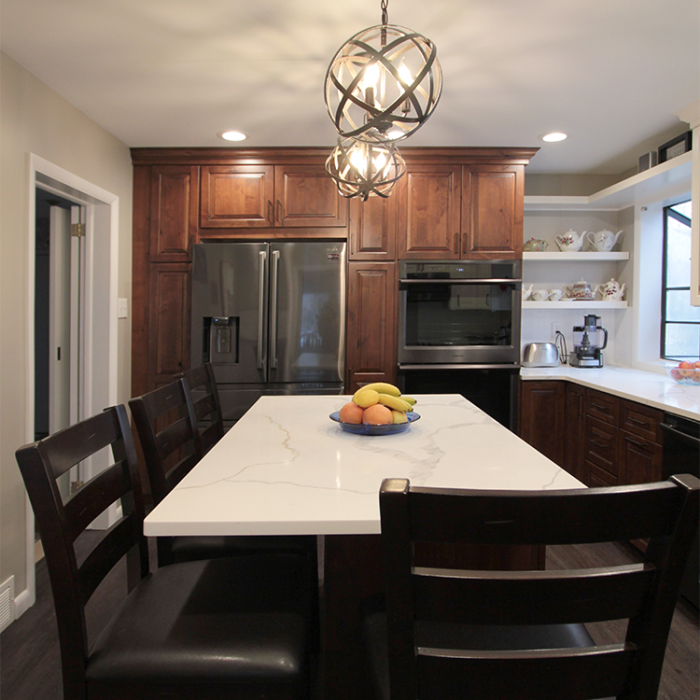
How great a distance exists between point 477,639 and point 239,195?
2.96 m

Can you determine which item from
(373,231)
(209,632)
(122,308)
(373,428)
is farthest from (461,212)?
(209,632)

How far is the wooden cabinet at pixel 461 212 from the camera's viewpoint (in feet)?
10.5

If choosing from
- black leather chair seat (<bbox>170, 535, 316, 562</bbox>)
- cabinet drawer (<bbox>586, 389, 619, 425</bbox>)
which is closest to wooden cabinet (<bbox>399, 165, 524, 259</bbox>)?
cabinet drawer (<bbox>586, 389, 619, 425</bbox>)

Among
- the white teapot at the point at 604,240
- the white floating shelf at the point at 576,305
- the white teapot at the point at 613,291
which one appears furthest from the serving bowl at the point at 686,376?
the white teapot at the point at 604,240

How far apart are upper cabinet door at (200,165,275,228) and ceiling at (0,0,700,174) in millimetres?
263

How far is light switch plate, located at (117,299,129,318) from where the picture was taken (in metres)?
3.07

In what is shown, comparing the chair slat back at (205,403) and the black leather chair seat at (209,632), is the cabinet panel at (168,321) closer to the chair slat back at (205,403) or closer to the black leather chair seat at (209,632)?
the chair slat back at (205,403)

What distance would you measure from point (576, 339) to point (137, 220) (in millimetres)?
3301

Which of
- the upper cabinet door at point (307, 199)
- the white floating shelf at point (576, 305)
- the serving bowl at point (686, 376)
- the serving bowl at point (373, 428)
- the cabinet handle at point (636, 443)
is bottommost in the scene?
the cabinet handle at point (636, 443)

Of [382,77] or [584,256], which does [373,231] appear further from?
[382,77]

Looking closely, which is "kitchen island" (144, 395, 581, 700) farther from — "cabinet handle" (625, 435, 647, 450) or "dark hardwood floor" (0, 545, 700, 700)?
"cabinet handle" (625, 435, 647, 450)

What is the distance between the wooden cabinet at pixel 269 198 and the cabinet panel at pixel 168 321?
418 millimetres

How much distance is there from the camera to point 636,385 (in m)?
2.80

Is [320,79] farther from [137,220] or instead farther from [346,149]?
[137,220]
